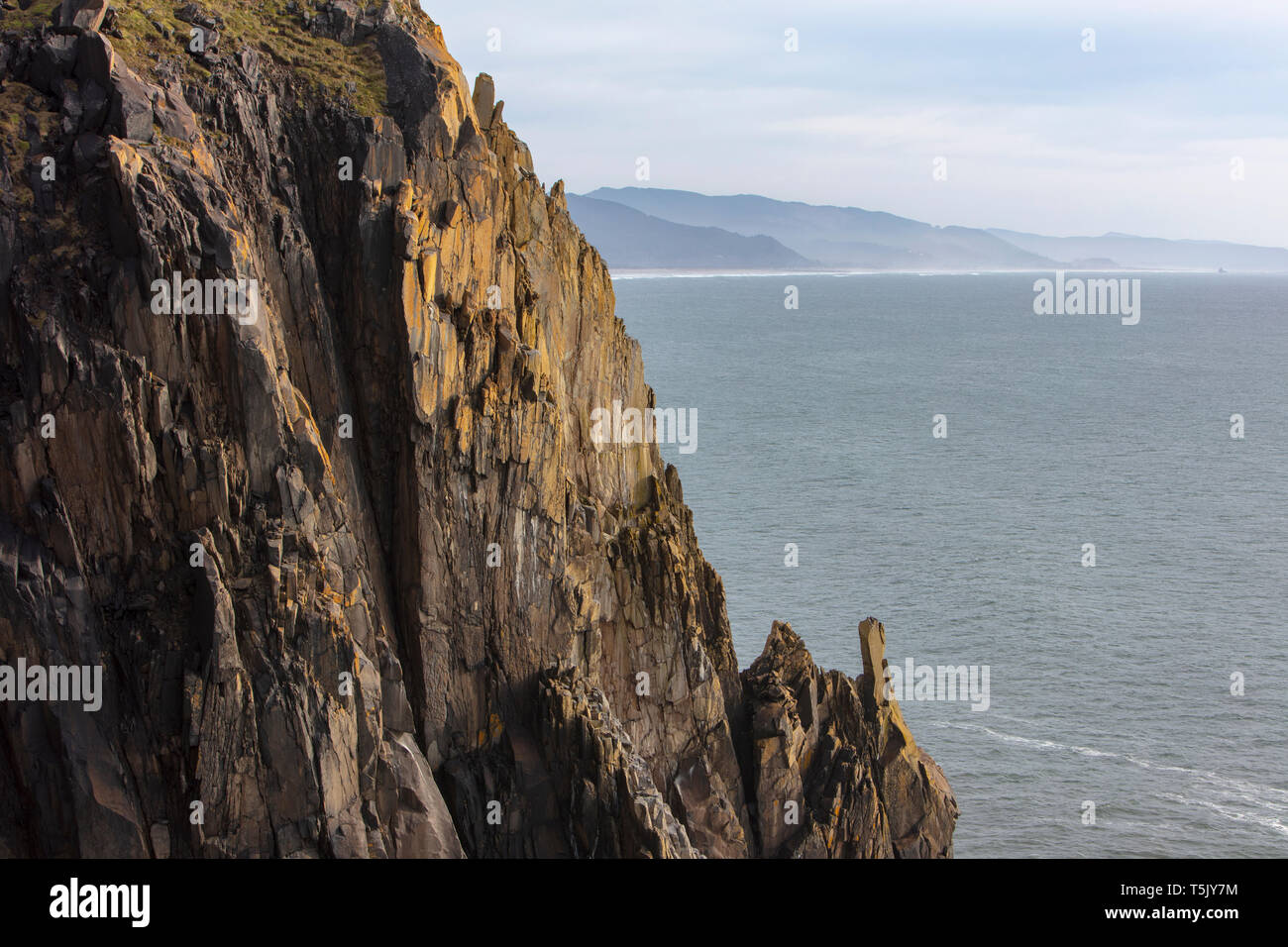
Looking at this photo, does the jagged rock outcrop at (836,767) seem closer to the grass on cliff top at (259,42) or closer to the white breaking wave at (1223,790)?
the white breaking wave at (1223,790)

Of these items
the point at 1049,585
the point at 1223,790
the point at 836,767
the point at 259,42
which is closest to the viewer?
the point at 259,42

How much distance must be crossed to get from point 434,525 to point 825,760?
19.9 metres

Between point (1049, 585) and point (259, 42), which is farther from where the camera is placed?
point (1049, 585)

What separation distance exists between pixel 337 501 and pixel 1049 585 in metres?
71.2

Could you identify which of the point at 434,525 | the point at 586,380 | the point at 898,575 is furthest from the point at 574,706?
the point at 898,575

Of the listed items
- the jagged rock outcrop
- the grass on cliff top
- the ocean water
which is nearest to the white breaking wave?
the ocean water

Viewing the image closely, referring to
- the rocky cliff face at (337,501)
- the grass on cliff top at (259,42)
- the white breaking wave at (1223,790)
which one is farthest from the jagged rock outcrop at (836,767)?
the grass on cliff top at (259,42)

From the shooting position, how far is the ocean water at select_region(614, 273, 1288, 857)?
63500 mm

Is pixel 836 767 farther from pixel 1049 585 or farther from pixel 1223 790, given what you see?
pixel 1049 585

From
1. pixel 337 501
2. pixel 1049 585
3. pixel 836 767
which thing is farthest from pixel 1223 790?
pixel 337 501

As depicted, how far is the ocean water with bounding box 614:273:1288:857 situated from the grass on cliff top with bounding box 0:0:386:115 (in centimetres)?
4170

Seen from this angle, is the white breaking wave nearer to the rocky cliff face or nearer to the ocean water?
the ocean water

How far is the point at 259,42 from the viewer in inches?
1487
